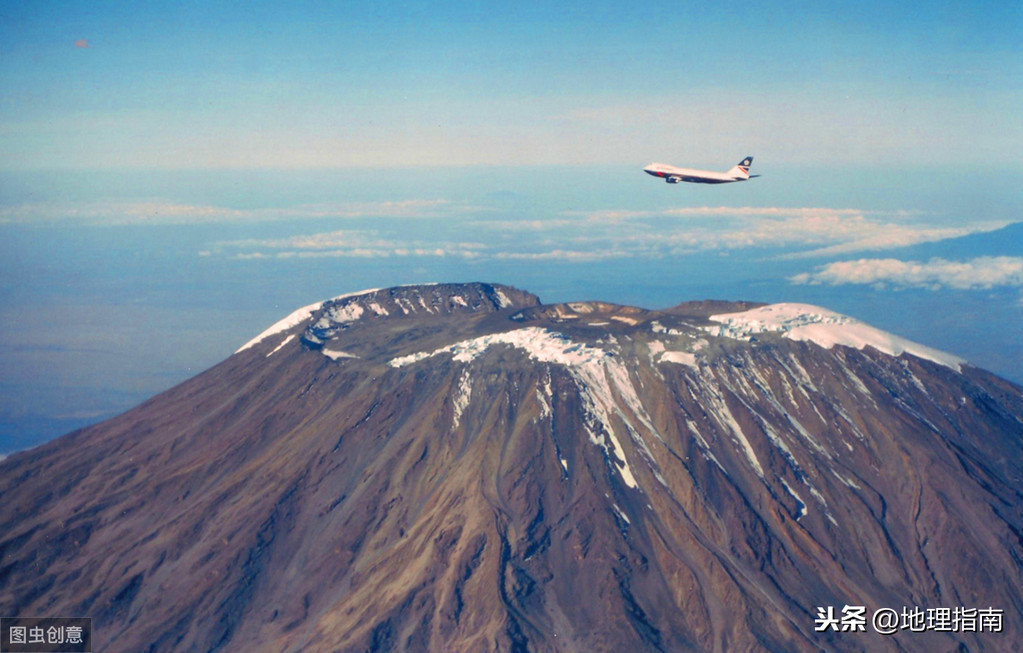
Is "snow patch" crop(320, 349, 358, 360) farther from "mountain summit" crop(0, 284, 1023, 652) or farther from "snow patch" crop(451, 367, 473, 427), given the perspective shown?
"snow patch" crop(451, 367, 473, 427)

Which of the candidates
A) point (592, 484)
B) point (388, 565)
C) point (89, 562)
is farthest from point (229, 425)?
point (592, 484)

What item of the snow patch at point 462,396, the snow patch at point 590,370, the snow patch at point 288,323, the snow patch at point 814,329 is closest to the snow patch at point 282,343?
the snow patch at point 288,323

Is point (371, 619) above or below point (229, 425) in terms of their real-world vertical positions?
below

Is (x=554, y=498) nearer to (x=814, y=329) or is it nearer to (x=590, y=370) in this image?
(x=590, y=370)

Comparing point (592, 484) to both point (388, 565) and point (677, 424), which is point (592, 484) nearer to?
point (677, 424)

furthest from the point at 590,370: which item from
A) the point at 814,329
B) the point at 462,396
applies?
the point at 814,329
